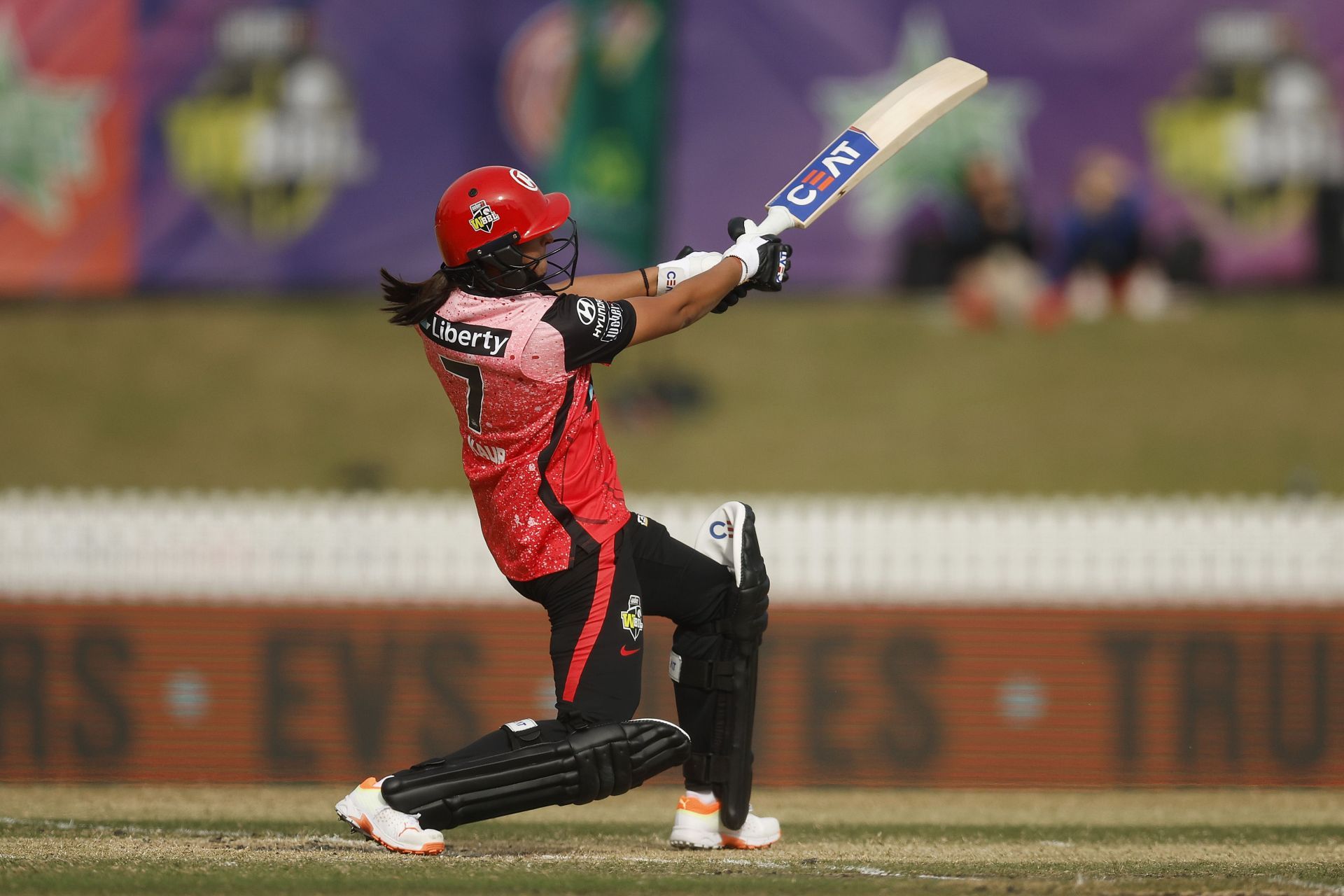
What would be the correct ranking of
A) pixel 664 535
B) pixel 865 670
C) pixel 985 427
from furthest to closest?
pixel 985 427 → pixel 865 670 → pixel 664 535

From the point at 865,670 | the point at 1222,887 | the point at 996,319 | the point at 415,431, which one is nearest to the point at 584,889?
the point at 1222,887

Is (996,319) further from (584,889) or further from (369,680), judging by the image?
(584,889)

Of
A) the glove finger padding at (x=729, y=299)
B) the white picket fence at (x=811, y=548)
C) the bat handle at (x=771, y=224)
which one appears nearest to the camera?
the glove finger padding at (x=729, y=299)

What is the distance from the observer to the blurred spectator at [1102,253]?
1792 cm

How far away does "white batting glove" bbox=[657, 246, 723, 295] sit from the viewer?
210 inches

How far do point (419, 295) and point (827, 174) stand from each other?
178cm

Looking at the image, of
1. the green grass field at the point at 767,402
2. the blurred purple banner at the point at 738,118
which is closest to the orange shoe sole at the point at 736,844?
the green grass field at the point at 767,402

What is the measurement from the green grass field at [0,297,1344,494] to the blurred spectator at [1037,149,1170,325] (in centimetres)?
43

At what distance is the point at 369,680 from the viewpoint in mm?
9805

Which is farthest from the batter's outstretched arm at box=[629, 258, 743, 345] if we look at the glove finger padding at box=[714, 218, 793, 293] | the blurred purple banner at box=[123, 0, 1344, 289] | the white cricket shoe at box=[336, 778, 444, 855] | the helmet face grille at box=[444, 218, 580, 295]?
the blurred purple banner at box=[123, 0, 1344, 289]

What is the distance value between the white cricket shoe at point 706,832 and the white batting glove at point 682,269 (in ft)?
5.53

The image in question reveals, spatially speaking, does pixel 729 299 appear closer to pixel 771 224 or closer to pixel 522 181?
pixel 771 224

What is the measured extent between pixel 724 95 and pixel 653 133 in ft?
3.14

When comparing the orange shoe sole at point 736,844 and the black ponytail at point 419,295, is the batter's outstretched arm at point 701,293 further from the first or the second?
the orange shoe sole at point 736,844
